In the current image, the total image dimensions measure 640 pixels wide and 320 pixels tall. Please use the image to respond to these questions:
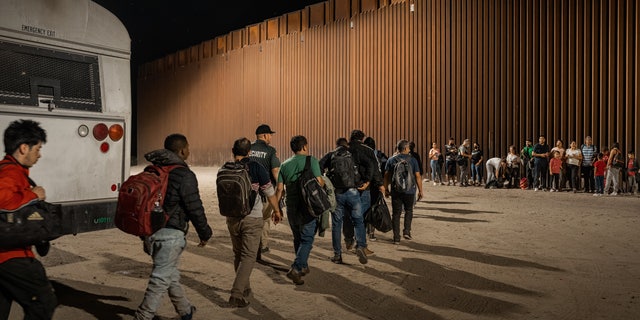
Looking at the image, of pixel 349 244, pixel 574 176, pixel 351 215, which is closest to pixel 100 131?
pixel 351 215

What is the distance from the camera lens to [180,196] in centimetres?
399

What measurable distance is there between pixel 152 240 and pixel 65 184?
2.34 metres

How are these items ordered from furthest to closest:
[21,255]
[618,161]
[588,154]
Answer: [588,154] < [618,161] < [21,255]

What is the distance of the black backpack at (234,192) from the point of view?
475 centimetres

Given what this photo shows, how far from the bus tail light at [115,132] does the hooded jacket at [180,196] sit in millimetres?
2428

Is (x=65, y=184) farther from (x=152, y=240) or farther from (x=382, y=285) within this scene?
(x=382, y=285)

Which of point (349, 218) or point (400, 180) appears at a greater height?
point (400, 180)

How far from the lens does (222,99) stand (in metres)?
34.9

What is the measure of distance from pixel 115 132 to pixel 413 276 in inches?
148

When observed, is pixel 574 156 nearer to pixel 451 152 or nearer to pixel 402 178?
pixel 451 152

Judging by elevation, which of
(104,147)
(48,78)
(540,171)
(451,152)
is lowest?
(540,171)

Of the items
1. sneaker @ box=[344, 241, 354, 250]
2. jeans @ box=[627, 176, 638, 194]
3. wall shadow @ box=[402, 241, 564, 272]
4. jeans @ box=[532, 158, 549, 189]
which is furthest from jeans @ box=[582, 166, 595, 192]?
sneaker @ box=[344, 241, 354, 250]

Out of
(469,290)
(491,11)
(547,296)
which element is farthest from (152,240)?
(491,11)

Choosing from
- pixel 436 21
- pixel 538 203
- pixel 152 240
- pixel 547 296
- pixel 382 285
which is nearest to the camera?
pixel 152 240
